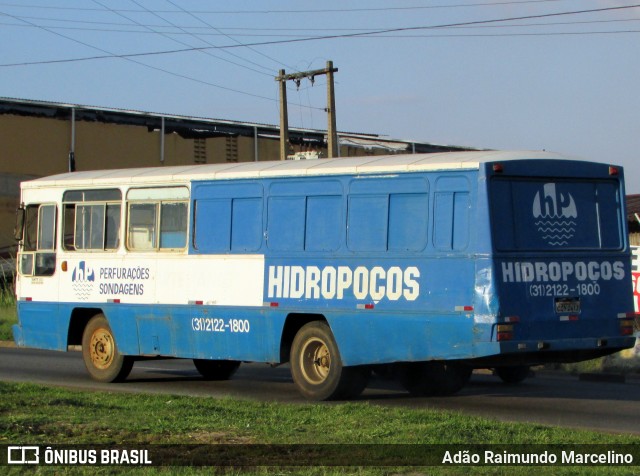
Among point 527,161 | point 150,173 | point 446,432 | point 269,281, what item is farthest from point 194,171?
point 446,432

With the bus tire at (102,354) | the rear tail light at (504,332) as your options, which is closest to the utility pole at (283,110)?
Answer: the bus tire at (102,354)

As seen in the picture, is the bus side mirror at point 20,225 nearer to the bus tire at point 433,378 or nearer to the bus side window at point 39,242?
the bus side window at point 39,242

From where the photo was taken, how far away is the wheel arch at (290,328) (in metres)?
15.7

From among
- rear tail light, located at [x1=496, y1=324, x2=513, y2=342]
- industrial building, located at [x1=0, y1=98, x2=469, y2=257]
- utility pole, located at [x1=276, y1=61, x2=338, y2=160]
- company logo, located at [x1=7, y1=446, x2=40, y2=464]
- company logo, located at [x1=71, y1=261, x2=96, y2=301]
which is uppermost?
industrial building, located at [x1=0, y1=98, x2=469, y2=257]

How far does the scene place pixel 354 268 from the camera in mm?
15016

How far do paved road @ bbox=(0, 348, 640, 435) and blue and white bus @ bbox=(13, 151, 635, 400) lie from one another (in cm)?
49

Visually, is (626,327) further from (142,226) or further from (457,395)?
(142,226)

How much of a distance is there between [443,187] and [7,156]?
35.6 m

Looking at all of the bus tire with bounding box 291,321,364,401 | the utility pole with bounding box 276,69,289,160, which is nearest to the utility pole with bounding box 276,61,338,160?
the utility pole with bounding box 276,69,289,160

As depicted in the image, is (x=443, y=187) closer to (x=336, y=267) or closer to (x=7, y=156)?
(x=336, y=267)

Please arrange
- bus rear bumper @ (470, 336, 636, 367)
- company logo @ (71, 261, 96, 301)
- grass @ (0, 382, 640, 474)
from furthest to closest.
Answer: company logo @ (71, 261, 96, 301) < bus rear bumper @ (470, 336, 636, 367) < grass @ (0, 382, 640, 474)

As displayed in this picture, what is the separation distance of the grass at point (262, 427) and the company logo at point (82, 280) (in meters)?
5.01

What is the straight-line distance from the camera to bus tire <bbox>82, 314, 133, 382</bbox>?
18.2 m

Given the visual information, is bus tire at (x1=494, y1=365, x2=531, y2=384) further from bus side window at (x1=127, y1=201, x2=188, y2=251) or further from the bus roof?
bus side window at (x1=127, y1=201, x2=188, y2=251)
